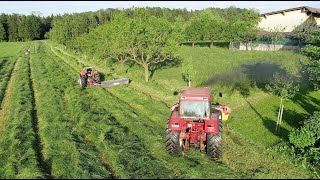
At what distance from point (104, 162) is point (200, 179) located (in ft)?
14.1

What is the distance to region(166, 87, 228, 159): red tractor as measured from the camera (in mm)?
12953

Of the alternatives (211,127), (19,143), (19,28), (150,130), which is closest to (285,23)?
(150,130)

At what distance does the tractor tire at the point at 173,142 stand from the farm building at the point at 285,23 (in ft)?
159

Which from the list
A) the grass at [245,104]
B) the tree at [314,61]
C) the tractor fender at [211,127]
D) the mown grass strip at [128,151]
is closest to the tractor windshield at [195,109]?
the tractor fender at [211,127]

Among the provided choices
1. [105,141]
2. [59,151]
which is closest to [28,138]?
[59,151]

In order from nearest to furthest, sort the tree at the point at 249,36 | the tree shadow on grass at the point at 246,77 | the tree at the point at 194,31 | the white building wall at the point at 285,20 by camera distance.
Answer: the tree shadow on grass at the point at 246,77 → the tree at the point at 249,36 → the white building wall at the point at 285,20 → the tree at the point at 194,31

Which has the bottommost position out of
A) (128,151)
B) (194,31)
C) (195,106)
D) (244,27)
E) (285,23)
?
(128,151)

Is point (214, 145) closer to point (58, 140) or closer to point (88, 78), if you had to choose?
point (58, 140)

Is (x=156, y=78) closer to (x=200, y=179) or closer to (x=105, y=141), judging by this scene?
(x=105, y=141)

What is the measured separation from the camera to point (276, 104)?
2269cm

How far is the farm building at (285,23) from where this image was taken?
57.6 m

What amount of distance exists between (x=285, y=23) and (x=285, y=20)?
602 mm

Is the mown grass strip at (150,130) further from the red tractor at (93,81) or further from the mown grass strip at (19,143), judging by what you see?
the mown grass strip at (19,143)

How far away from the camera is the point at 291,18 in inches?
2458
